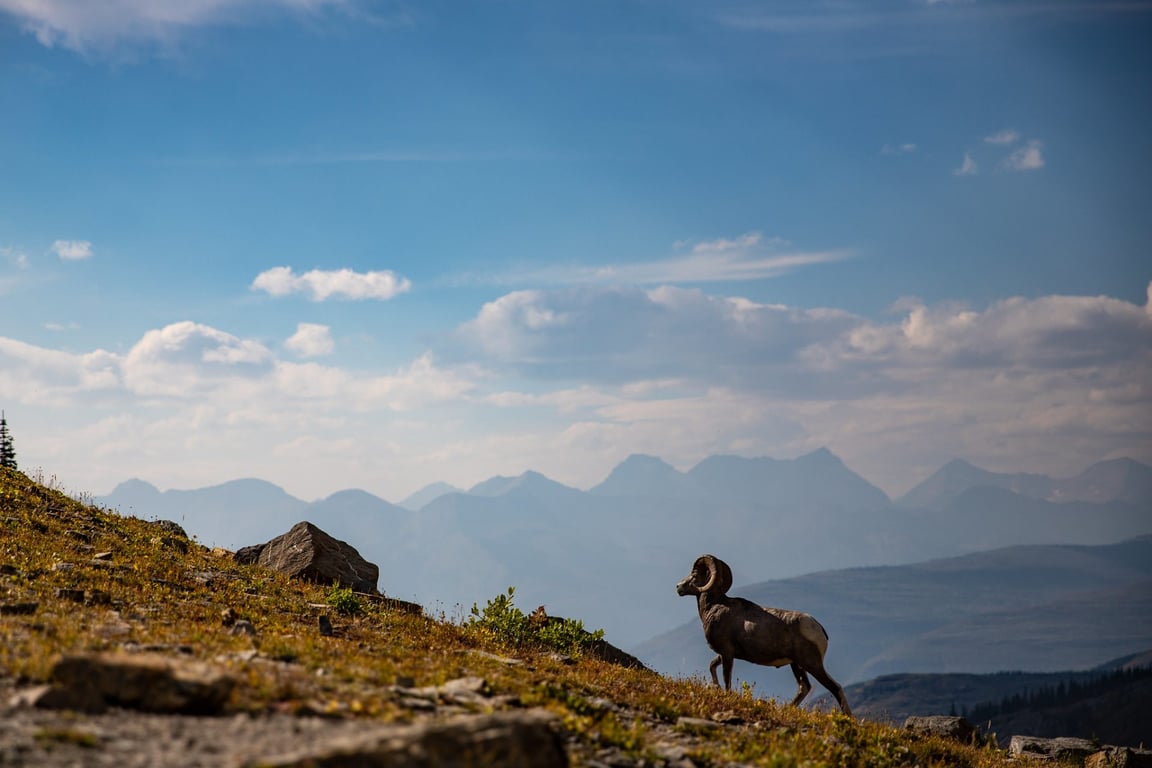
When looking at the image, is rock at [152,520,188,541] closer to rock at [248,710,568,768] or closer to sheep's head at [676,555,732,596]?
sheep's head at [676,555,732,596]

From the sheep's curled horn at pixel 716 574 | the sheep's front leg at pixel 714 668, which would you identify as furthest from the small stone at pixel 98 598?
the sheep's curled horn at pixel 716 574

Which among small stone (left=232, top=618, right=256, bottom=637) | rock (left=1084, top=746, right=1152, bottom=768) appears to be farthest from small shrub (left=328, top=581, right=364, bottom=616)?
rock (left=1084, top=746, right=1152, bottom=768)

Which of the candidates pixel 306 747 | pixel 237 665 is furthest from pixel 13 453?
pixel 306 747

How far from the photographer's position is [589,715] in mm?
12430

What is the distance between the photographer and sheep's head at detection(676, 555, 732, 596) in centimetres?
2270

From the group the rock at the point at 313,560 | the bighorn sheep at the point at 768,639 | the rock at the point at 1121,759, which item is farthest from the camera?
the rock at the point at 313,560

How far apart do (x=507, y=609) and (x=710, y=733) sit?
352 inches

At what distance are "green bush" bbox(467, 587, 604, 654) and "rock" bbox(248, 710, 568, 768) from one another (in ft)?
37.3

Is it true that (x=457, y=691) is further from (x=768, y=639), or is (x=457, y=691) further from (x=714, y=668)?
(x=768, y=639)

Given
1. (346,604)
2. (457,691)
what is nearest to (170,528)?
(346,604)

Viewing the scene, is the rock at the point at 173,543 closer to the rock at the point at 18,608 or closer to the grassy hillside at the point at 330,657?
the grassy hillside at the point at 330,657

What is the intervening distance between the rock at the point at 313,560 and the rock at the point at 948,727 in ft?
49.1

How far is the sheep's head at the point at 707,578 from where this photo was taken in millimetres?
22703

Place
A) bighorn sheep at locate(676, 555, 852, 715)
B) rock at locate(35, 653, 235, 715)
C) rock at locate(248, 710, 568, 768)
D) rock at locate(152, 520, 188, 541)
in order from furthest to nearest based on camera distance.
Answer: rock at locate(152, 520, 188, 541) < bighorn sheep at locate(676, 555, 852, 715) < rock at locate(35, 653, 235, 715) < rock at locate(248, 710, 568, 768)
